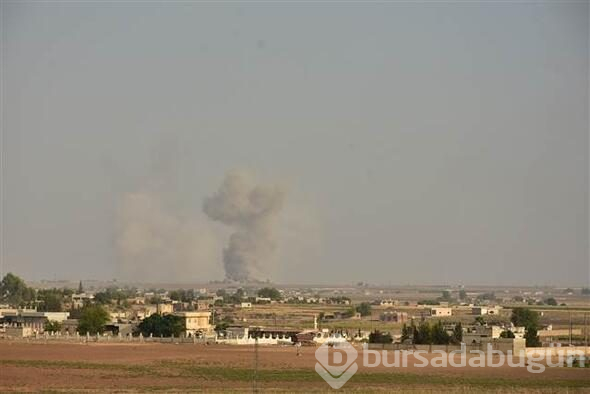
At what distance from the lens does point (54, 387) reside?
38.3 meters

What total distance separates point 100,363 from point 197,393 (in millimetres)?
11652

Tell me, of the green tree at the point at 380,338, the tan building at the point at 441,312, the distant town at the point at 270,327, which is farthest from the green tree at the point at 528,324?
the tan building at the point at 441,312

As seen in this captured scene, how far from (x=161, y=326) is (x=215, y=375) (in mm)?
23909

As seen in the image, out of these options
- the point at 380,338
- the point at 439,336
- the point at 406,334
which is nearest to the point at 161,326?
the point at 380,338

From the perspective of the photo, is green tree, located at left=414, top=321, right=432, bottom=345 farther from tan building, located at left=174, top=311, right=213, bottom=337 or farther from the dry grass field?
tan building, located at left=174, top=311, right=213, bottom=337

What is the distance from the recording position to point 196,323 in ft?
246

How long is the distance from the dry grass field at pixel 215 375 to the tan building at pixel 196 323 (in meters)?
16.0

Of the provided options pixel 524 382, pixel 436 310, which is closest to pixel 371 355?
pixel 524 382

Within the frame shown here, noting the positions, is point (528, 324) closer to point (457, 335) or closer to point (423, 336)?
point (457, 335)

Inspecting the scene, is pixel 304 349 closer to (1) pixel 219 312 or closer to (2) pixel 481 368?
(2) pixel 481 368

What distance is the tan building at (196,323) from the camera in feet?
233

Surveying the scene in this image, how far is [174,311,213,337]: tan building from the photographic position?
233 feet

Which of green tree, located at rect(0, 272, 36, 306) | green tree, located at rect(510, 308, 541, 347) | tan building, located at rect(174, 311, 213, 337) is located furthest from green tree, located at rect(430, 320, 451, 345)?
green tree, located at rect(0, 272, 36, 306)

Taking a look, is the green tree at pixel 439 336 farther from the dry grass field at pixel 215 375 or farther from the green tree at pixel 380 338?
the dry grass field at pixel 215 375
